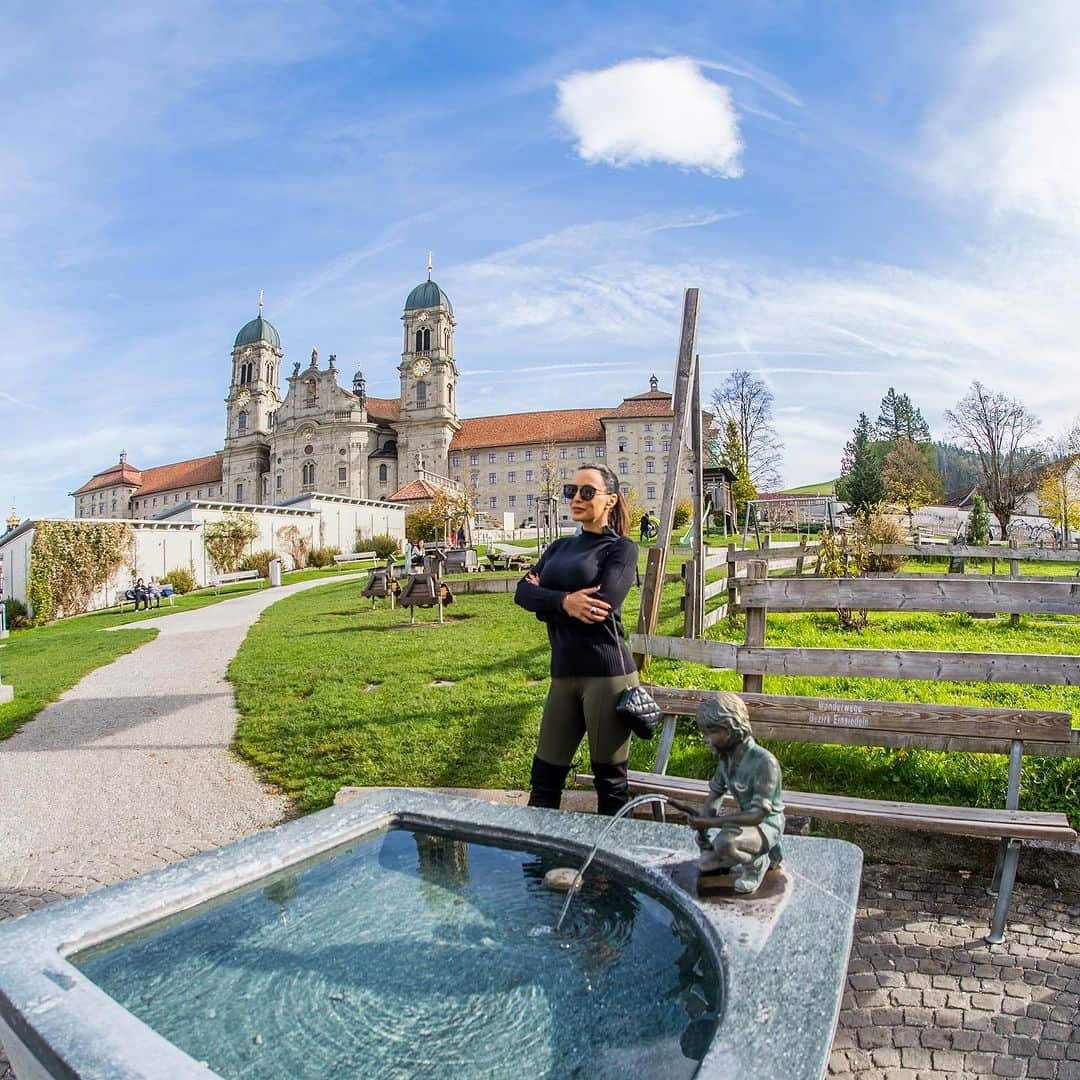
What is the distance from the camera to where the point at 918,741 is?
4160 millimetres

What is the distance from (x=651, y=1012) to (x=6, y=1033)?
1646 millimetres

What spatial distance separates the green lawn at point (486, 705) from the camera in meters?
4.79

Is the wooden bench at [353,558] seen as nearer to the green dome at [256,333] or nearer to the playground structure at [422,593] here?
the playground structure at [422,593]

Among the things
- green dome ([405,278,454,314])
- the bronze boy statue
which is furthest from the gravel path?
green dome ([405,278,454,314])

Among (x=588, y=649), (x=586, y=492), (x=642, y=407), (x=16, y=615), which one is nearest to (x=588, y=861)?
(x=588, y=649)

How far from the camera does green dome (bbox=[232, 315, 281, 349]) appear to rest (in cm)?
9262

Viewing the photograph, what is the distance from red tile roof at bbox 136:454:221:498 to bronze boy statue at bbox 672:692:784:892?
96.7 m

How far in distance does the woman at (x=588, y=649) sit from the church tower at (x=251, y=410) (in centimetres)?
8783

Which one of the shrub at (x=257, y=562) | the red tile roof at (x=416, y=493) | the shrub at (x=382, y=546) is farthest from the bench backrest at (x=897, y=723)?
the red tile roof at (x=416, y=493)

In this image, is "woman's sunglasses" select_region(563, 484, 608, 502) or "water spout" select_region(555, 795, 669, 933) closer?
"water spout" select_region(555, 795, 669, 933)

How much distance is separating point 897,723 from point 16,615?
30.5 m

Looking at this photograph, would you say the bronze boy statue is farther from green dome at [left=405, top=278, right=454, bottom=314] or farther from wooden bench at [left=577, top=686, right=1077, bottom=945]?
green dome at [left=405, top=278, right=454, bottom=314]

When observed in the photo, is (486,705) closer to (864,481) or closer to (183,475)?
(864,481)

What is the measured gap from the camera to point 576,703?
139 inches
